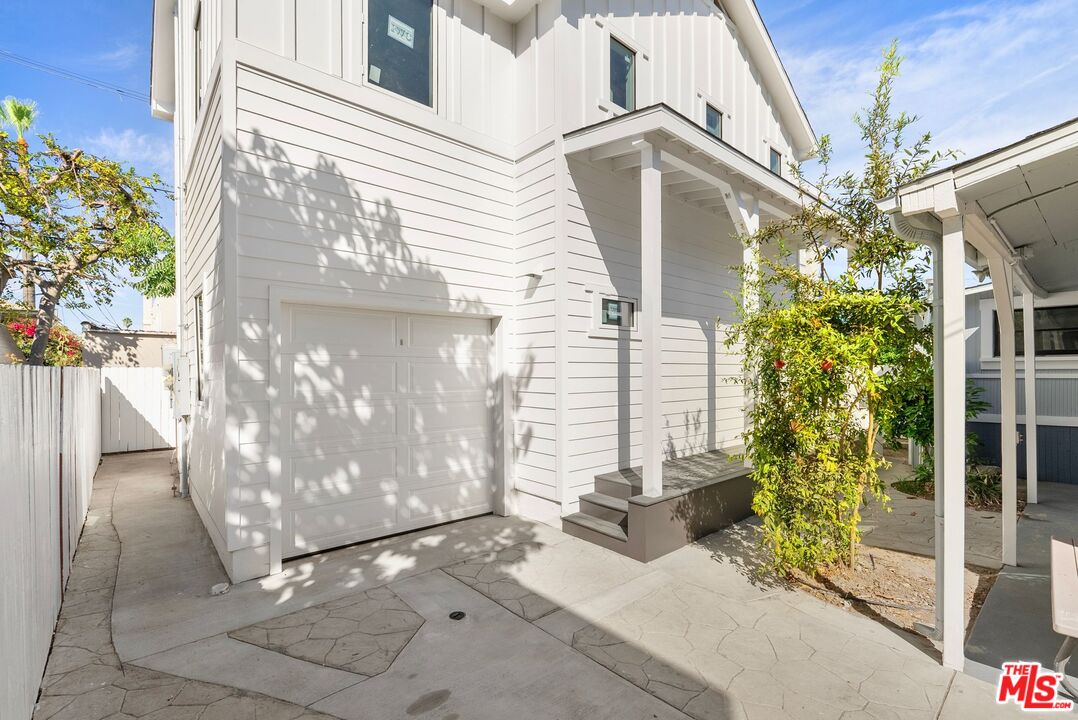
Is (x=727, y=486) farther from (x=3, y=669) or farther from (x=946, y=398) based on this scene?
(x=3, y=669)

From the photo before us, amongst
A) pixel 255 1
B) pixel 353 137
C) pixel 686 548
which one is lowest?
pixel 686 548

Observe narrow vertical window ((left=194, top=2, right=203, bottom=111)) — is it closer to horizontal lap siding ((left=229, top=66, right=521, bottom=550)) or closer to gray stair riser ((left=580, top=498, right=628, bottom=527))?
horizontal lap siding ((left=229, top=66, right=521, bottom=550))

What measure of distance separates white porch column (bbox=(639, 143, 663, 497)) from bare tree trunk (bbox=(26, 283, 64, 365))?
10.0 m

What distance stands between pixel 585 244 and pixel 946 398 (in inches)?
136

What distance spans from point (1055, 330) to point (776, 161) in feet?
16.6

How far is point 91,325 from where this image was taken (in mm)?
11000

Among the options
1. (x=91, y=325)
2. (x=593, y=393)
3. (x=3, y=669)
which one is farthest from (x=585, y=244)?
(x=91, y=325)

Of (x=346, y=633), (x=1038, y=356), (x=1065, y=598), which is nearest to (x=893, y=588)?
(x=1065, y=598)

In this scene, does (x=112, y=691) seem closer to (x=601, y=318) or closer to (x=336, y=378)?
(x=336, y=378)

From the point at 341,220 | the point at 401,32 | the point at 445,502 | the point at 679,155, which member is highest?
the point at 401,32

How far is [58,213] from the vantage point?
8.19m

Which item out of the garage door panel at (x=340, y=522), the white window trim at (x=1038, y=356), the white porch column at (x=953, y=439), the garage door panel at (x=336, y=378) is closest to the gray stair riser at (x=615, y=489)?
the garage door panel at (x=340, y=522)

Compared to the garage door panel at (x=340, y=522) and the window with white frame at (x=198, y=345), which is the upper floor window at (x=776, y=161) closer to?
the garage door panel at (x=340, y=522)

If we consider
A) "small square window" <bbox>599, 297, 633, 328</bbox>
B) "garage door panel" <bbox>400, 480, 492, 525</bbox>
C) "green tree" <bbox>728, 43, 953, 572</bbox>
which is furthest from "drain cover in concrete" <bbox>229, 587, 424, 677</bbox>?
"small square window" <bbox>599, 297, 633, 328</bbox>
